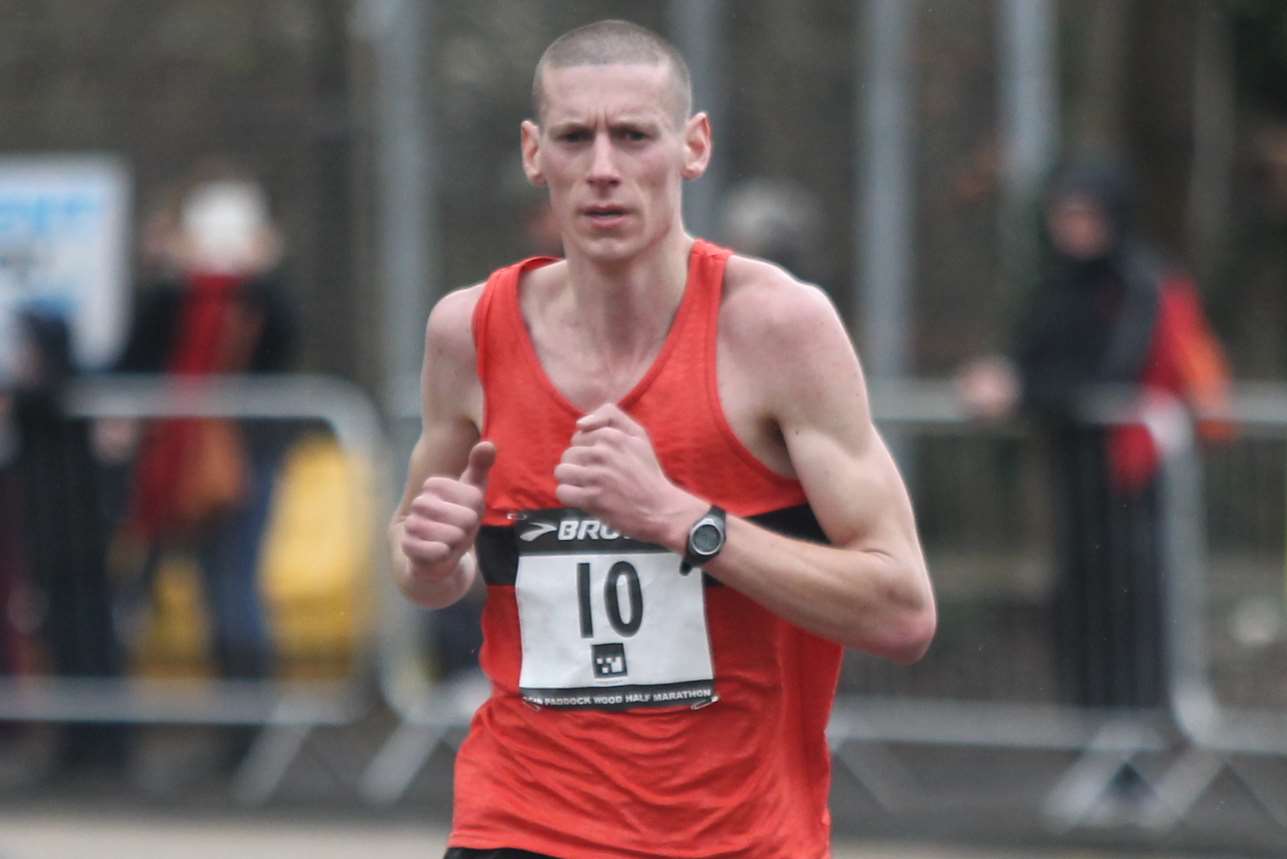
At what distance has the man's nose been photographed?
11.5 ft

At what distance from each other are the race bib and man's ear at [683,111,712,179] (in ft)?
1.84

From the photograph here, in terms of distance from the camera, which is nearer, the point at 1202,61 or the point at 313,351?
the point at 313,351

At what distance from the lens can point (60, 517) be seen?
8.29 metres

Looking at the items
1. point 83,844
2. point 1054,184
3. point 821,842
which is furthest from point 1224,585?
point 821,842

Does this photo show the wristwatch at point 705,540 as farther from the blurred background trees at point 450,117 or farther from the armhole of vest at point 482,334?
the blurred background trees at point 450,117

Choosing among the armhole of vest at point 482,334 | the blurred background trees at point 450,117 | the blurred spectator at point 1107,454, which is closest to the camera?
the armhole of vest at point 482,334

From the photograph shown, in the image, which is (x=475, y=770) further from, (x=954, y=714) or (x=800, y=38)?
(x=800, y=38)

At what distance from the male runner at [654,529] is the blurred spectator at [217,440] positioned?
4.58 metres

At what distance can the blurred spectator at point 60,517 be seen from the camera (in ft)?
27.1

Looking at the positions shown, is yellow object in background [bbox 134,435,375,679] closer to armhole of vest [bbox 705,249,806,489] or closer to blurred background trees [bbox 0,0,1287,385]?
blurred background trees [bbox 0,0,1287,385]

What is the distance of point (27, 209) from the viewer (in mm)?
9383

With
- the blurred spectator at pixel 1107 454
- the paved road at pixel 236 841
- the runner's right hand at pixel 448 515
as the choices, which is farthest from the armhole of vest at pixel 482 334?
the blurred spectator at pixel 1107 454

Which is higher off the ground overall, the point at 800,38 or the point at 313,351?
the point at 800,38

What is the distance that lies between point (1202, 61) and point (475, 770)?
30.6 ft
